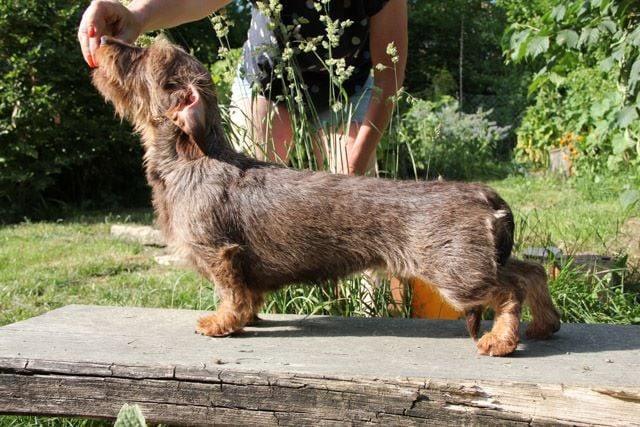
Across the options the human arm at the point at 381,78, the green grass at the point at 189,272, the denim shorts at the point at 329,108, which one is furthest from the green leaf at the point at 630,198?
the denim shorts at the point at 329,108

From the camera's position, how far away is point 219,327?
127 inches

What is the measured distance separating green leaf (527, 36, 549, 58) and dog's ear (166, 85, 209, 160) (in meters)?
2.94

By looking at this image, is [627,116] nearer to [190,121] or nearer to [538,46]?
[538,46]

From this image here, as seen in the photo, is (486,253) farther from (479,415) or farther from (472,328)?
(479,415)

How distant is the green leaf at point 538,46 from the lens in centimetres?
514

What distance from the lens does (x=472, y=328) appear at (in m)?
3.09

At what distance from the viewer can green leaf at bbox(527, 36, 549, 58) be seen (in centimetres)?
514

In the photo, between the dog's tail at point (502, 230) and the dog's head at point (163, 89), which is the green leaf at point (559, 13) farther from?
the dog's head at point (163, 89)


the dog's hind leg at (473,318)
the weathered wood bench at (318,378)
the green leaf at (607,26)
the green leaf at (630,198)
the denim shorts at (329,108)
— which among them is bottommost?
the weathered wood bench at (318,378)

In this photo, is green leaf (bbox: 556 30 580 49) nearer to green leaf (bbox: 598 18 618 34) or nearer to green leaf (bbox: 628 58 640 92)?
green leaf (bbox: 598 18 618 34)

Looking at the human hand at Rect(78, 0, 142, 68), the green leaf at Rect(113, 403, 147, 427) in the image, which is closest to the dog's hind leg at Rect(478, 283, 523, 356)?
the green leaf at Rect(113, 403, 147, 427)

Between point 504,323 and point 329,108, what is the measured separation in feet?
7.01

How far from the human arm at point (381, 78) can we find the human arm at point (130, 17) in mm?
997

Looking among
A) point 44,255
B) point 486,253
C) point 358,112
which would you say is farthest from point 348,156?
point 44,255
